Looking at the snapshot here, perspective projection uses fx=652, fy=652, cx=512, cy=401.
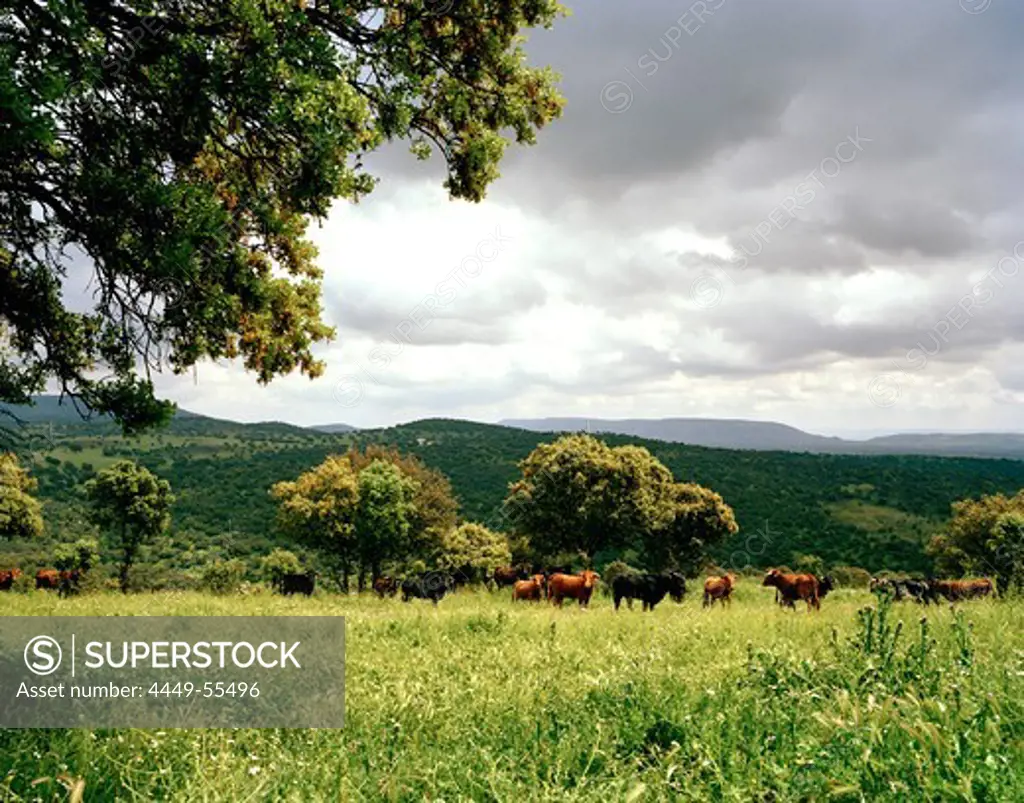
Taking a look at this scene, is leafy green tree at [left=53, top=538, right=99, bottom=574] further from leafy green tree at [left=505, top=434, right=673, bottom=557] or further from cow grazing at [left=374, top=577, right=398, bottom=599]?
leafy green tree at [left=505, top=434, right=673, bottom=557]

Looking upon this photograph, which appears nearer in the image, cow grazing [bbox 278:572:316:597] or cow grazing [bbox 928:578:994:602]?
cow grazing [bbox 928:578:994:602]

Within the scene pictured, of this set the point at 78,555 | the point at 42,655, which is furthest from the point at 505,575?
the point at 42,655

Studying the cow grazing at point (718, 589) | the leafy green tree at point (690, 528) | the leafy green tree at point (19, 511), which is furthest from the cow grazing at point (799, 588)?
the leafy green tree at point (19, 511)

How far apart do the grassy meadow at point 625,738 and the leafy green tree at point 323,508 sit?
28.9 metres

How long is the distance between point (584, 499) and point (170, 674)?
29.1m

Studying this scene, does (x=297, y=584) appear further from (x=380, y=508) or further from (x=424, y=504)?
(x=424, y=504)

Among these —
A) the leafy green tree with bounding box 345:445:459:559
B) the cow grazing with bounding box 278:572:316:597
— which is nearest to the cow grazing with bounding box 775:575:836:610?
the cow grazing with bounding box 278:572:316:597

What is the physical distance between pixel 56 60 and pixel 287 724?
5.64 metres

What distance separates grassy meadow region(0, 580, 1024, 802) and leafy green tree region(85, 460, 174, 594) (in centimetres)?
3453

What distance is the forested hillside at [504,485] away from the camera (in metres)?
57.2

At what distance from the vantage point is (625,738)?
4.87 m

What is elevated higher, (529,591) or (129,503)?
(129,503)

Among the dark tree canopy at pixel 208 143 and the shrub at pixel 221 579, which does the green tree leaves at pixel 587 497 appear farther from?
the dark tree canopy at pixel 208 143

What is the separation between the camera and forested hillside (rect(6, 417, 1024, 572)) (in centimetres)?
5719
